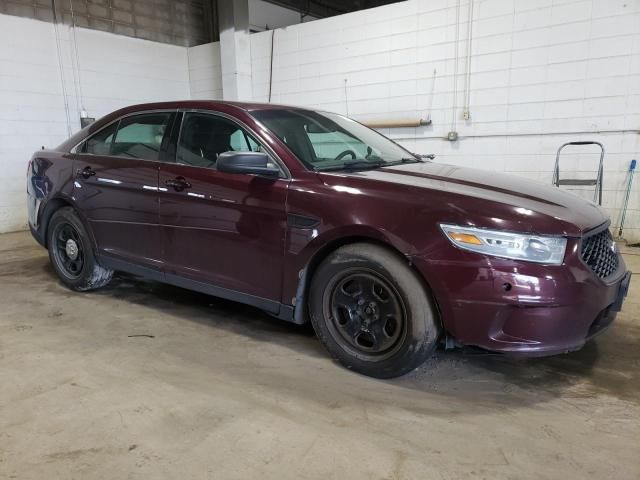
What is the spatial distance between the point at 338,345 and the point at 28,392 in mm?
1492

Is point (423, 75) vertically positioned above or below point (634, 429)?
above

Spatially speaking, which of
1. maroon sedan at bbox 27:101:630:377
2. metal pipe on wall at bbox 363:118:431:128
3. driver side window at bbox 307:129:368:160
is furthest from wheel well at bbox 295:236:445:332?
metal pipe on wall at bbox 363:118:431:128

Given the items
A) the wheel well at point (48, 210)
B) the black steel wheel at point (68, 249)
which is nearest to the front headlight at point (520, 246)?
the black steel wheel at point (68, 249)

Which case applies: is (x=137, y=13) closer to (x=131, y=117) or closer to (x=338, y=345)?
(x=131, y=117)

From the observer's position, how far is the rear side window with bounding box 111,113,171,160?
10.3 ft

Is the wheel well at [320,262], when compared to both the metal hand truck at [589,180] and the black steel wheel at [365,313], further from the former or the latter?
the metal hand truck at [589,180]

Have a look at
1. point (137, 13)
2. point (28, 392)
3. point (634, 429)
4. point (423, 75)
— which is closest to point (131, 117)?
point (28, 392)

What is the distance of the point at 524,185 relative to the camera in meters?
2.58

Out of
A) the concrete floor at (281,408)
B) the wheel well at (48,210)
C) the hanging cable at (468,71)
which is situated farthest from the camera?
the hanging cable at (468,71)

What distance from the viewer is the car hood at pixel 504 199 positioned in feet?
6.73

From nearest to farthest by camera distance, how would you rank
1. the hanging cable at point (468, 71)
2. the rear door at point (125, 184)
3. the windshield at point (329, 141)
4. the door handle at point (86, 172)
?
1. the windshield at point (329, 141)
2. the rear door at point (125, 184)
3. the door handle at point (86, 172)
4. the hanging cable at point (468, 71)

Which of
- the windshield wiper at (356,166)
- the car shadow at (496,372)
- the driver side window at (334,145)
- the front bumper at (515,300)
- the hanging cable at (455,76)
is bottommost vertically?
the car shadow at (496,372)

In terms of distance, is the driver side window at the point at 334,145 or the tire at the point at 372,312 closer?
the tire at the point at 372,312

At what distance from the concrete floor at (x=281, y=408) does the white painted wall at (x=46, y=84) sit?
4620mm
